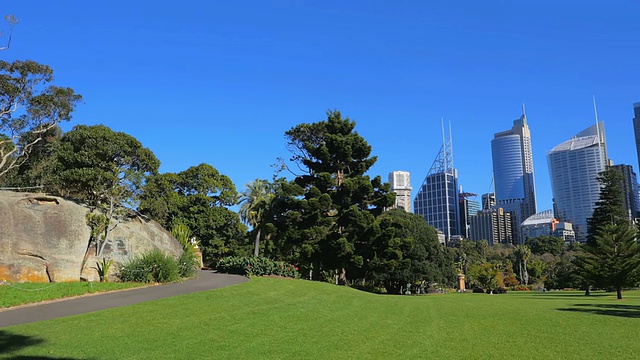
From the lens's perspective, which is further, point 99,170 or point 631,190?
point 631,190

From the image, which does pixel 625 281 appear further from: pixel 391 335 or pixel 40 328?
pixel 40 328

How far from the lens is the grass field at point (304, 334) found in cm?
755

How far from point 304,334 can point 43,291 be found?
31.7 ft

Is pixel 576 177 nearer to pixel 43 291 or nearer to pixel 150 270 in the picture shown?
pixel 150 270

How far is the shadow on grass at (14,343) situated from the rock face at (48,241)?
9.79 m

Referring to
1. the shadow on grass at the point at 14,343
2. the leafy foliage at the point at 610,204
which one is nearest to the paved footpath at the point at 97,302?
the shadow on grass at the point at 14,343

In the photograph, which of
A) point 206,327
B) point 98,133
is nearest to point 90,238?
point 98,133

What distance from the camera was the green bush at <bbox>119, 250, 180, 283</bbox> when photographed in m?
17.7

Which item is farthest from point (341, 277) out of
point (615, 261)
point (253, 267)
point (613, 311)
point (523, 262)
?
point (523, 262)

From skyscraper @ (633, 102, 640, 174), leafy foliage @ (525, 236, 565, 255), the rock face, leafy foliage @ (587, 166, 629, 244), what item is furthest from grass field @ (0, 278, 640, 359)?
skyscraper @ (633, 102, 640, 174)

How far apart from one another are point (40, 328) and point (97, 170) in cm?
1410

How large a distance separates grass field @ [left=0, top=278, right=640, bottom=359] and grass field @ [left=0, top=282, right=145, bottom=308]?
339 centimetres

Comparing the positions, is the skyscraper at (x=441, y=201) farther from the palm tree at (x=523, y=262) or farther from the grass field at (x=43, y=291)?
the grass field at (x=43, y=291)

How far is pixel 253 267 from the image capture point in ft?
A: 70.9
